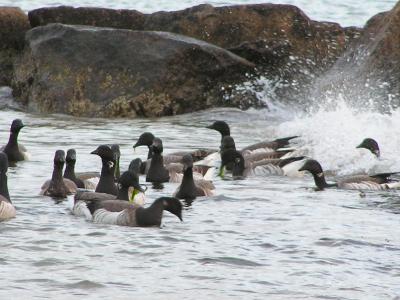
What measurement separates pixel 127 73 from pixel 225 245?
13049 millimetres

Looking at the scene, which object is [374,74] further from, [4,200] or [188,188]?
[4,200]

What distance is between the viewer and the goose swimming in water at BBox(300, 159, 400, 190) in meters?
17.2

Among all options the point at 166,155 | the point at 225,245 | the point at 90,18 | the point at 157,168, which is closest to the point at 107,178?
the point at 157,168

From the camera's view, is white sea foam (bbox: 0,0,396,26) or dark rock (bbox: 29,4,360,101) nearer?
dark rock (bbox: 29,4,360,101)

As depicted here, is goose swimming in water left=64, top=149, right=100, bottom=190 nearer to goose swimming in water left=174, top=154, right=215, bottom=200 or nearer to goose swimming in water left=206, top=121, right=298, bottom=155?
goose swimming in water left=174, top=154, right=215, bottom=200

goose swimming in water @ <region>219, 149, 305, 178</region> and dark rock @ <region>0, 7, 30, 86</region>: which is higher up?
dark rock @ <region>0, 7, 30, 86</region>

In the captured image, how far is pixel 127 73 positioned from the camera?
25656 millimetres

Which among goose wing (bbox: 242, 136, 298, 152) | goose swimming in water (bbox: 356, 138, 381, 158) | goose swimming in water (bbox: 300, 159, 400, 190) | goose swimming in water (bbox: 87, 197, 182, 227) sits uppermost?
goose swimming in water (bbox: 356, 138, 381, 158)

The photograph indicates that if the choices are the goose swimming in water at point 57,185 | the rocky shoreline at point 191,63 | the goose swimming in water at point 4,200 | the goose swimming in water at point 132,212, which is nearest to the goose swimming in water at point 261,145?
the rocky shoreline at point 191,63

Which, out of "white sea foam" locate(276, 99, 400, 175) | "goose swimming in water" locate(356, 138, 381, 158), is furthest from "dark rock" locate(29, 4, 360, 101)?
"goose swimming in water" locate(356, 138, 381, 158)

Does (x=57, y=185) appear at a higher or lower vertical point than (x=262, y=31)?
lower

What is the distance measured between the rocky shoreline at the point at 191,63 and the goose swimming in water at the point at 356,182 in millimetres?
6938

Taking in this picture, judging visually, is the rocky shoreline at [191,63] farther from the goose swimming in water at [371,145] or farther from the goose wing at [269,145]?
the goose swimming in water at [371,145]

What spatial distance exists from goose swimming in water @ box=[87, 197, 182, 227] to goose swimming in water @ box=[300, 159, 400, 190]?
151 inches
